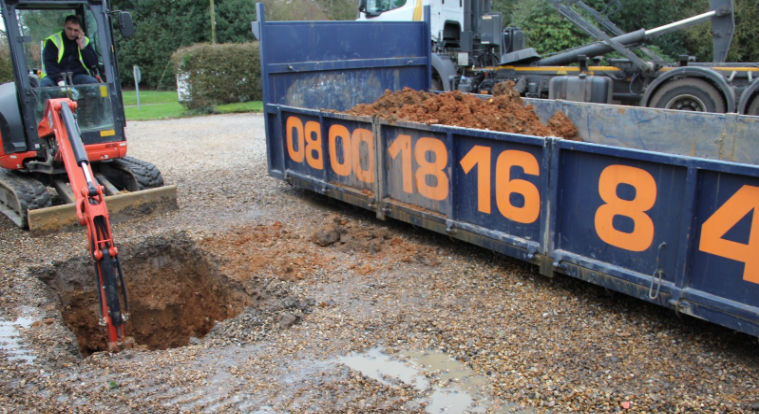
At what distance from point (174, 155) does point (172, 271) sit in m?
6.26

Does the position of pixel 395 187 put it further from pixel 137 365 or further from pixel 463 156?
pixel 137 365

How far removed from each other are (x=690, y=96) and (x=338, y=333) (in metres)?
9.20

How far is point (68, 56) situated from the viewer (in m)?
7.41

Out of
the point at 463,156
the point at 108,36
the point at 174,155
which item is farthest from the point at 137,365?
the point at 174,155

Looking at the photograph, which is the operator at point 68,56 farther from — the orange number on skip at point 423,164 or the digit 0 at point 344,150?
the orange number on skip at point 423,164

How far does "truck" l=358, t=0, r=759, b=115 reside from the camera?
421 inches

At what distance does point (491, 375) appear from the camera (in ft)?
12.6

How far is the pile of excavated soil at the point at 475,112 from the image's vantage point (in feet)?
19.6

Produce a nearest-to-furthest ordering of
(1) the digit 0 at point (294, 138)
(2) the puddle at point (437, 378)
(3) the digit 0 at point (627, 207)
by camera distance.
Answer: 1. (2) the puddle at point (437, 378)
2. (3) the digit 0 at point (627, 207)
3. (1) the digit 0 at point (294, 138)

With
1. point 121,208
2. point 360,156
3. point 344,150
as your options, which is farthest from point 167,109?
point 360,156

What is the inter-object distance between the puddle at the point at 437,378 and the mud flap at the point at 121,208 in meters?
4.39

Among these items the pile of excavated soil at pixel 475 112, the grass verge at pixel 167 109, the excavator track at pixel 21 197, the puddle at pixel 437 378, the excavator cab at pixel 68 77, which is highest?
A: the excavator cab at pixel 68 77

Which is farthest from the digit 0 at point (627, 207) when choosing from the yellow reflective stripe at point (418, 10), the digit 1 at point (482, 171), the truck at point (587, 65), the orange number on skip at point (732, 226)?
the yellow reflective stripe at point (418, 10)

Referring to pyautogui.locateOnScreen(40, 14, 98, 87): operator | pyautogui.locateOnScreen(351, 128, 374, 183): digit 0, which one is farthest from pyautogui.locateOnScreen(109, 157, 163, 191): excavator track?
pyautogui.locateOnScreen(351, 128, 374, 183): digit 0
